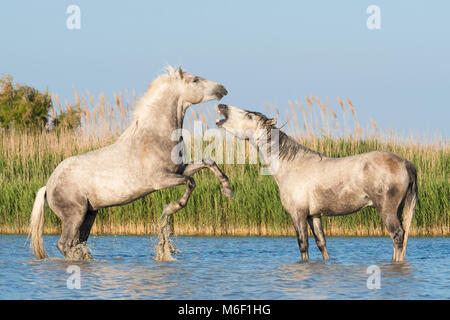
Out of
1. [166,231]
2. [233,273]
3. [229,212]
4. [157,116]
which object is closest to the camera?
[233,273]

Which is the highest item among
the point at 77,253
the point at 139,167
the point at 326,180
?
the point at 139,167

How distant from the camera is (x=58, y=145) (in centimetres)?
2261

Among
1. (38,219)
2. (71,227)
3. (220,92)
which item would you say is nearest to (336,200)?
(220,92)

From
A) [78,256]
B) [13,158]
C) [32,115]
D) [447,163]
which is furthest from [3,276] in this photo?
[32,115]

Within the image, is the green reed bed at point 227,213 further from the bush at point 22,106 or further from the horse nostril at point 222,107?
the bush at point 22,106

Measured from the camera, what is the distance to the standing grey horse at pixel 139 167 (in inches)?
437

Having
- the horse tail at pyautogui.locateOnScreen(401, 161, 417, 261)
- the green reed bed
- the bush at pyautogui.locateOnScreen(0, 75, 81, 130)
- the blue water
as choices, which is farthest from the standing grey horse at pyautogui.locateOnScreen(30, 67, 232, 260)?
the bush at pyautogui.locateOnScreen(0, 75, 81, 130)

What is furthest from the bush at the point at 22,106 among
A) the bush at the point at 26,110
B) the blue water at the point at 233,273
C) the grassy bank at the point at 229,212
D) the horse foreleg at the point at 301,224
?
the horse foreleg at the point at 301,224

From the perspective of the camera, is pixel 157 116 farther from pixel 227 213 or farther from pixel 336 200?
pixel 227 213

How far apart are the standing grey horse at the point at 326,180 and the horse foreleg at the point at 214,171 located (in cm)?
63

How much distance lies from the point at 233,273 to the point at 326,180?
1.99 meters

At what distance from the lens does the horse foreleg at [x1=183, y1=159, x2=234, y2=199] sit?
1100cm

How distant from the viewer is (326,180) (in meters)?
10.9
